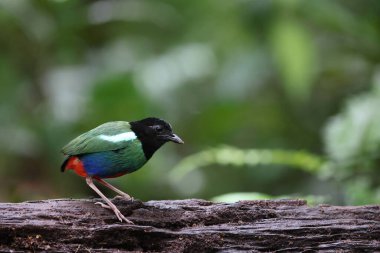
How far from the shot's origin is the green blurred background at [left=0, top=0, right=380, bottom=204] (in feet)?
24.1

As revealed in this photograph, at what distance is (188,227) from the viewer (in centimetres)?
375

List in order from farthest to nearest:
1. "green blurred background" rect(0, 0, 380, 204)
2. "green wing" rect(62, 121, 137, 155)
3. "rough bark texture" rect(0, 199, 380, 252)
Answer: "green blurred background" rect(0, 0, 380, 204) → "green wing" rect(62, 121, 137, 155) → "rough bark texture" rect(0, 199, 380, 252)

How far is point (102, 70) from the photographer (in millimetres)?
8047

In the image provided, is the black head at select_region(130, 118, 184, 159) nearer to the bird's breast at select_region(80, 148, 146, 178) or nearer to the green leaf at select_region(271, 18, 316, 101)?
the bird's breast at select_region(80, 148, 146, 178)

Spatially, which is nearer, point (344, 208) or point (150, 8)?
point (344, 208)

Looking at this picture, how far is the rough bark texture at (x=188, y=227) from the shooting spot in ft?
11.4

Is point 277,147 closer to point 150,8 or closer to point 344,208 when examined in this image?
point 150,8

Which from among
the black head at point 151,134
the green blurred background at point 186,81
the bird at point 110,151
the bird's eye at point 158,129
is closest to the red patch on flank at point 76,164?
the bird at point 110,151

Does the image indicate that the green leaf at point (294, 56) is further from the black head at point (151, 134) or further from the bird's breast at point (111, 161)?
the bird's breast at point (111, 161)

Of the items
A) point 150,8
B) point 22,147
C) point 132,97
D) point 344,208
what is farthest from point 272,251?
point 150,8

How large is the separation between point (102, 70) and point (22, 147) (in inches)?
51.5

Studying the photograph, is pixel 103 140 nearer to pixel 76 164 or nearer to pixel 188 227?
pixel 76 164

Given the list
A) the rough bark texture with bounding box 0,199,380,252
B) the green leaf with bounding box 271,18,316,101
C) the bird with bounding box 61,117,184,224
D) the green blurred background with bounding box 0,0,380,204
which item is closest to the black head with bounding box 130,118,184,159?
the bird with bounding box 61,117,184,224

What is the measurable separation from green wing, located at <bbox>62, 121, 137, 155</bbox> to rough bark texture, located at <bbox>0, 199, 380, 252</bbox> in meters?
0.30
